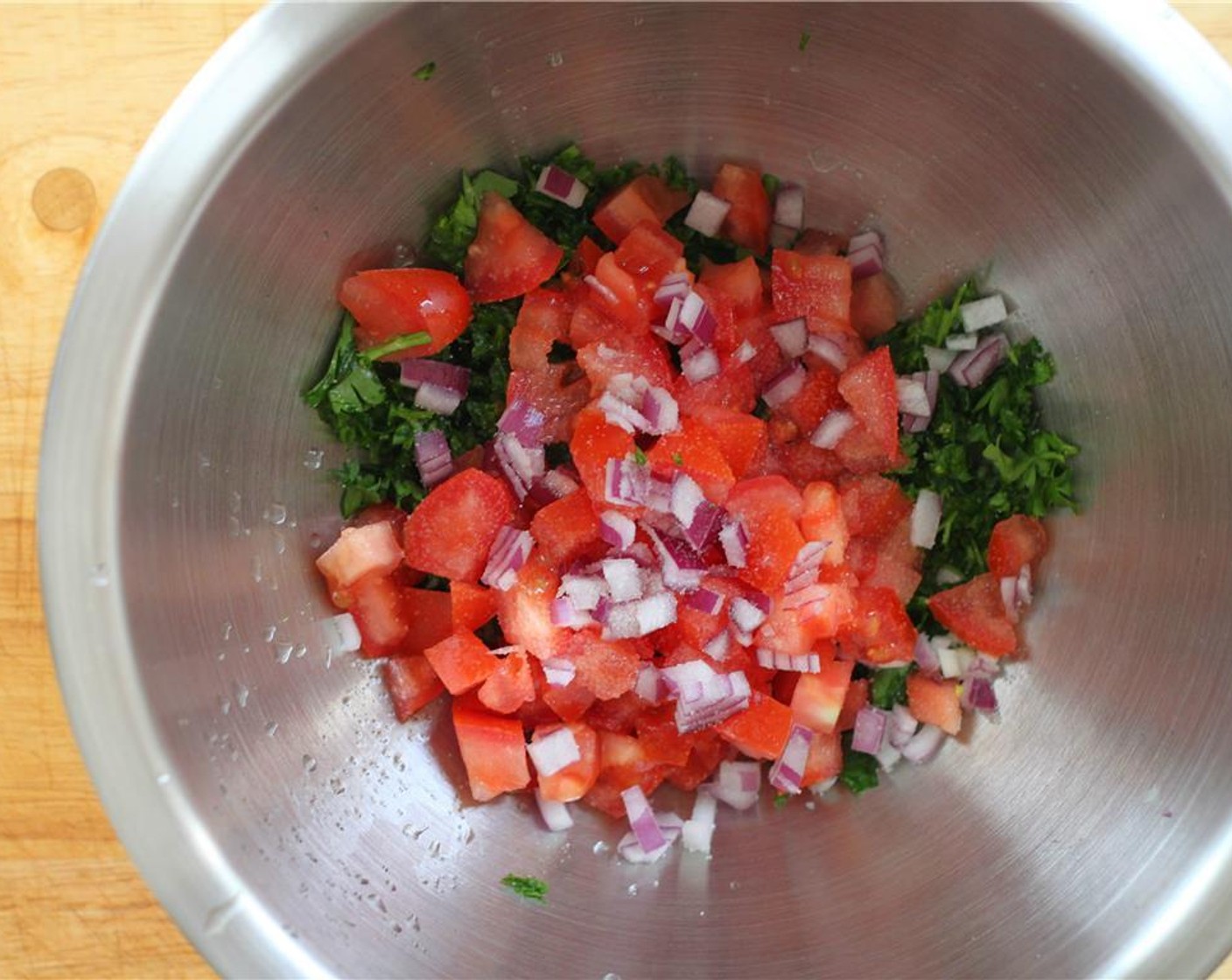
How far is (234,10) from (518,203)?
1.59 feet

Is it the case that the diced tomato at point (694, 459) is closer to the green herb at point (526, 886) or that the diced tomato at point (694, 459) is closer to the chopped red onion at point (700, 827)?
the chopped red onion at point (700, 827)

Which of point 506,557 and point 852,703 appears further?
point 852,703

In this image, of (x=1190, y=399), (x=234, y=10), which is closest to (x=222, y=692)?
(x=234, y=10)

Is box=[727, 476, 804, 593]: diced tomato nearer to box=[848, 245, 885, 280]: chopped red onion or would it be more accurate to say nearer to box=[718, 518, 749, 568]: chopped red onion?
box=[718, 518, 749, 568]: chopped red onion

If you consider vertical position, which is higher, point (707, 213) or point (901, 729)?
point (707, 213)

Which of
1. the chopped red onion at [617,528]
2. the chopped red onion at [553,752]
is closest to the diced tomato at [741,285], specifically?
the chopped red onion at [617,528]

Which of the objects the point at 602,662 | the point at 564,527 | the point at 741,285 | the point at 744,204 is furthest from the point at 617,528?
the point at 744,204

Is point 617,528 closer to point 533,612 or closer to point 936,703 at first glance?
point 533,612

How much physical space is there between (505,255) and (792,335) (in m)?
0.44

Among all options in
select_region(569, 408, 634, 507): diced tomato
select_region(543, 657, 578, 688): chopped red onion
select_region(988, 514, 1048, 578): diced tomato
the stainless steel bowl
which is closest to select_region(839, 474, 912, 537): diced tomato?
select_region(988, 514, 1048, 578): diced tomato

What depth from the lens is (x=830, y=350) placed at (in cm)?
176

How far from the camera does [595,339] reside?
1705 millimetres

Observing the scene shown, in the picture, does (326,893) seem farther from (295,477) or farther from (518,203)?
(518,203)

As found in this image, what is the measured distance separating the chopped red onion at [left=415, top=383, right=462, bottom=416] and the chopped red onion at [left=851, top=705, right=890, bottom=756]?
773mm
